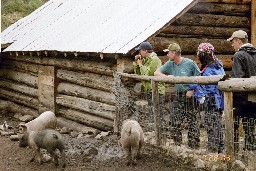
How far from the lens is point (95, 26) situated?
36.2 ft

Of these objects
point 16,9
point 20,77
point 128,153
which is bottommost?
point 128,153

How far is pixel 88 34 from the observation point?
10719mm

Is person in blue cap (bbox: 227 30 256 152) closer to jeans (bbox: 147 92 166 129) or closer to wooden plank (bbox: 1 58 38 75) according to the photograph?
jeans (bbox: 147 92 166 129)

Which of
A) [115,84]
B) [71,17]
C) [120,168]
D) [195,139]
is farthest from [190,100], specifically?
[71,17]

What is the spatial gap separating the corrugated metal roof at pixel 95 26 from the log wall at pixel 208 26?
534mm

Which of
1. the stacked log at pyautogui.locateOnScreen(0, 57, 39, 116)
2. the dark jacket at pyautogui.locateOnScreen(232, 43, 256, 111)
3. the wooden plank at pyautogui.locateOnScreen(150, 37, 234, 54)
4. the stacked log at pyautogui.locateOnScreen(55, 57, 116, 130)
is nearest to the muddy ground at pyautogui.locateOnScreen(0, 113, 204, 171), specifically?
the stacked log at pyautogui.locateOnScreen(55, 57, 116, 130)

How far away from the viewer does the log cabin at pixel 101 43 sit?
→ 919 centimetres

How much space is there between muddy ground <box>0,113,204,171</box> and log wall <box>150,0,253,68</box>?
2.47m

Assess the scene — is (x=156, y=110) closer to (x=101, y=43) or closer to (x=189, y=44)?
(x=101, y=43)

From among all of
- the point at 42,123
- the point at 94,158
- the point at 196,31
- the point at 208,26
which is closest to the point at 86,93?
the point at 42,123

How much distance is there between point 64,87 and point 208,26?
417cm

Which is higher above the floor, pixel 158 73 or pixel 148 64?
pixel 148 64

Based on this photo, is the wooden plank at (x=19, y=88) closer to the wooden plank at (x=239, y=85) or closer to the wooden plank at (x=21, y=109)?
the wooden plank at (x=21, y=109)

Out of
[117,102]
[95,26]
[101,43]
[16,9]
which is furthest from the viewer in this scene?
[16,9]
